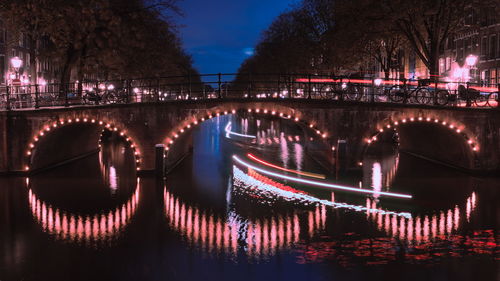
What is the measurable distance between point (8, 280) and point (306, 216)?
10378 millimetres

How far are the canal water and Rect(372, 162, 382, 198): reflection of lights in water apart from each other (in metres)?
0.11

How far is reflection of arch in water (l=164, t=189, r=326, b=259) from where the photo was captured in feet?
53.5

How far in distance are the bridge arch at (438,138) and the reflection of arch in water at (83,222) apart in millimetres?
13665

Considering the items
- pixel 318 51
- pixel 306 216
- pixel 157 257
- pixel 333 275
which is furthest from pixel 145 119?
pixel 318 51

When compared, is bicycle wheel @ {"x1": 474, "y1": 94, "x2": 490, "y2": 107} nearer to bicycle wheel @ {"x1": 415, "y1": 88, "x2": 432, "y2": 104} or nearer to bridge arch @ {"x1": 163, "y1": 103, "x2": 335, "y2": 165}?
bicycle wheel @ {"x1": 415, "y1": 88, "x2": 432, "y2": 104}

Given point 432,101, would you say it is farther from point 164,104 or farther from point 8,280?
point 8,280

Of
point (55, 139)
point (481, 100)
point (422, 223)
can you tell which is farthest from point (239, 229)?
point (55, 139)

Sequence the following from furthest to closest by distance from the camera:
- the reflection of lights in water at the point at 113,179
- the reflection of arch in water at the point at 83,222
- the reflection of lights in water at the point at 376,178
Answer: the reflection of lights in water at the point at 113,179 < the reflection of lights in water at the point at 376,178 < the reflection of arch in water at the point at 83,222

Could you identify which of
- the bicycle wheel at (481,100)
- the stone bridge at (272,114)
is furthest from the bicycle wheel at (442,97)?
the bicycle wheel at (481,100)

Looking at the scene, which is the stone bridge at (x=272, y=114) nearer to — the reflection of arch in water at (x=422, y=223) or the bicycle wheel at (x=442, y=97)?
the bicycle wheel at (x=442, y=97)

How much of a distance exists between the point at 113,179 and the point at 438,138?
1937 centimetres

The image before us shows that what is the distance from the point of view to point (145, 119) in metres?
28.9

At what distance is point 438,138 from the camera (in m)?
33.7

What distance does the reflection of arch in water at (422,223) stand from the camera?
17.7m
